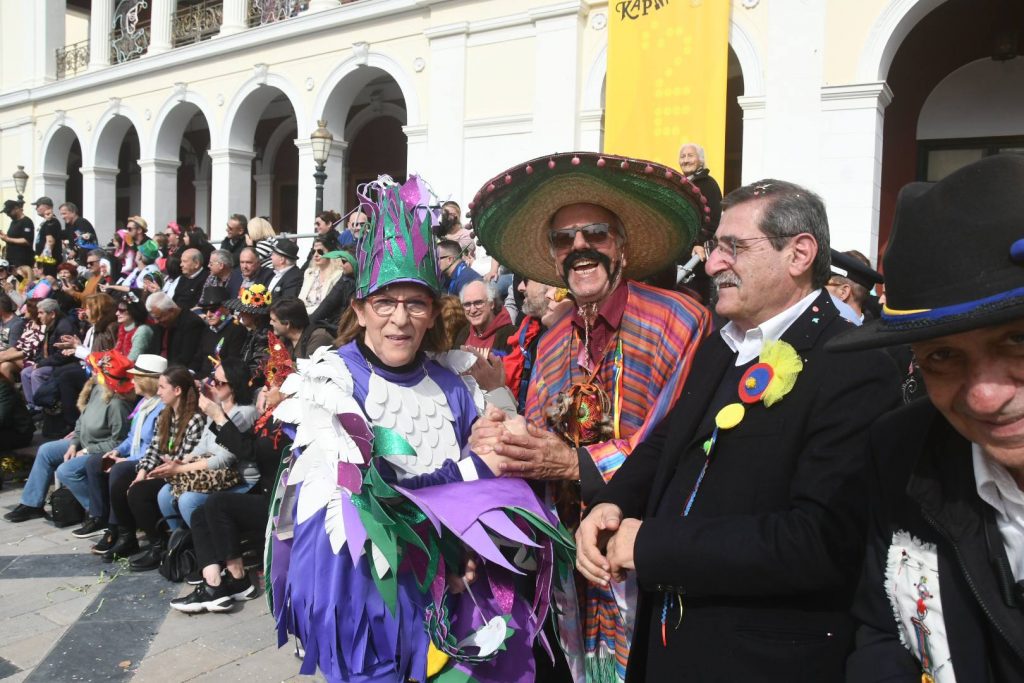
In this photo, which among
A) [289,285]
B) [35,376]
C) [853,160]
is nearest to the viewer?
[289,285]

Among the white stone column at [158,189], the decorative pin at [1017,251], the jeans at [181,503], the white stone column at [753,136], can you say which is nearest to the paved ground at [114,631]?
the jeans at [181,503]

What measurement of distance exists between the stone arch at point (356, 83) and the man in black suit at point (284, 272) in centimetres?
616

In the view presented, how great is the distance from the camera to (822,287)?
200 centimetres

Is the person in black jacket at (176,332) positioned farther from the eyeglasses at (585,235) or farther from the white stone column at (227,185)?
the white stone column at (227,185)

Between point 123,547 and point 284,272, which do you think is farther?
point 284,272

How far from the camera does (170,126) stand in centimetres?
1864

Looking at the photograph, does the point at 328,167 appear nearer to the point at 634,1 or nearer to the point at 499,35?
the point at 499,35

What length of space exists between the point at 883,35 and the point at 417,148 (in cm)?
771

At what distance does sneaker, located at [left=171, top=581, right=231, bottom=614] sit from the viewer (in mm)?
4676

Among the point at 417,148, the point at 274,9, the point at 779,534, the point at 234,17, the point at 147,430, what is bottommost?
the point at 147,430

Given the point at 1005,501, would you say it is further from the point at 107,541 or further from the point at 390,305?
the point at 107,541

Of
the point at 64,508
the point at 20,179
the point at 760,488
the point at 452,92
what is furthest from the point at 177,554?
the point at 20,179

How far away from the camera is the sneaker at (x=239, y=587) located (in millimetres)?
4805

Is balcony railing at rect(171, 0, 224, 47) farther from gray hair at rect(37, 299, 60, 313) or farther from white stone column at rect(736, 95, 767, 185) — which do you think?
white stone column at rect(736, 95, 767, 185)
